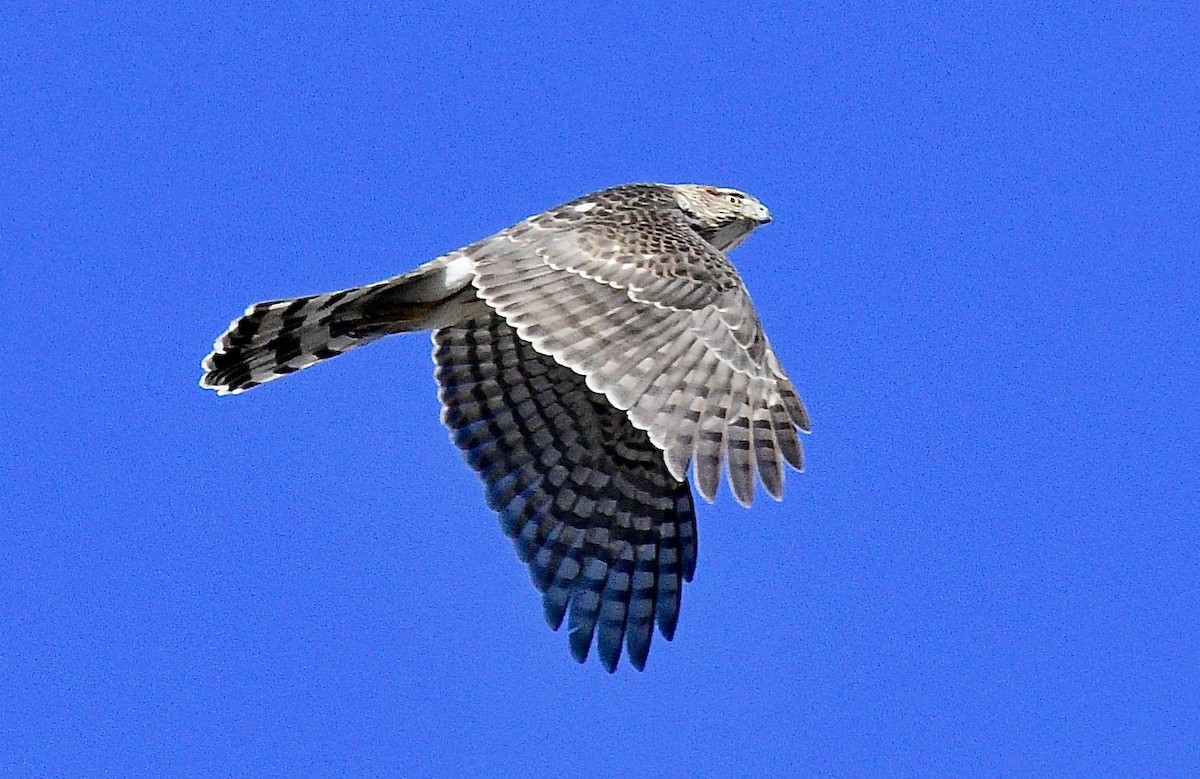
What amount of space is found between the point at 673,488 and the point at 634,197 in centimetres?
187

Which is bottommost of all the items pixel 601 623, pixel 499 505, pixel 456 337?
pixel 601 623

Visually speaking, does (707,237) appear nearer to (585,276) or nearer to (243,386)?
(585,276)

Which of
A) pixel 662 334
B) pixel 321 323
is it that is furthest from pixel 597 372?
pixel 321 323

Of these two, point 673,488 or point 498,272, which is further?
point 673,488

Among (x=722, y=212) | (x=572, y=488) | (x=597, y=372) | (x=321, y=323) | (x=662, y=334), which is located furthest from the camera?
(x=722, y=212)

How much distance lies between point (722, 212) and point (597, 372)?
9.73ft

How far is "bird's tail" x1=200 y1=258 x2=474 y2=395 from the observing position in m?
11.4

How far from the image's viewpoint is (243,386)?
11992mm

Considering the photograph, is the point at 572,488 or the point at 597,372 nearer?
the point at 597,372

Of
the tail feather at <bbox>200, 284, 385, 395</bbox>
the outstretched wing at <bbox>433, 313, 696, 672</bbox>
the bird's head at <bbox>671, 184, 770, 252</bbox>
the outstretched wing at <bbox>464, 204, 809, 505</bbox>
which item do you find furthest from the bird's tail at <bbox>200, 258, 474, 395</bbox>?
the bird's head at <bbox>671, 184, 770, 252</bbox>

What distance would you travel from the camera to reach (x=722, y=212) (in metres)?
12.8

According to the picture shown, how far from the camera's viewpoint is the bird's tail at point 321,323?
37.5ft

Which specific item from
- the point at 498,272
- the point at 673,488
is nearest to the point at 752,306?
the point at 498,272

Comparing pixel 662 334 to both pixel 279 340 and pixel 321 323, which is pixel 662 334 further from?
pixel 279 340
